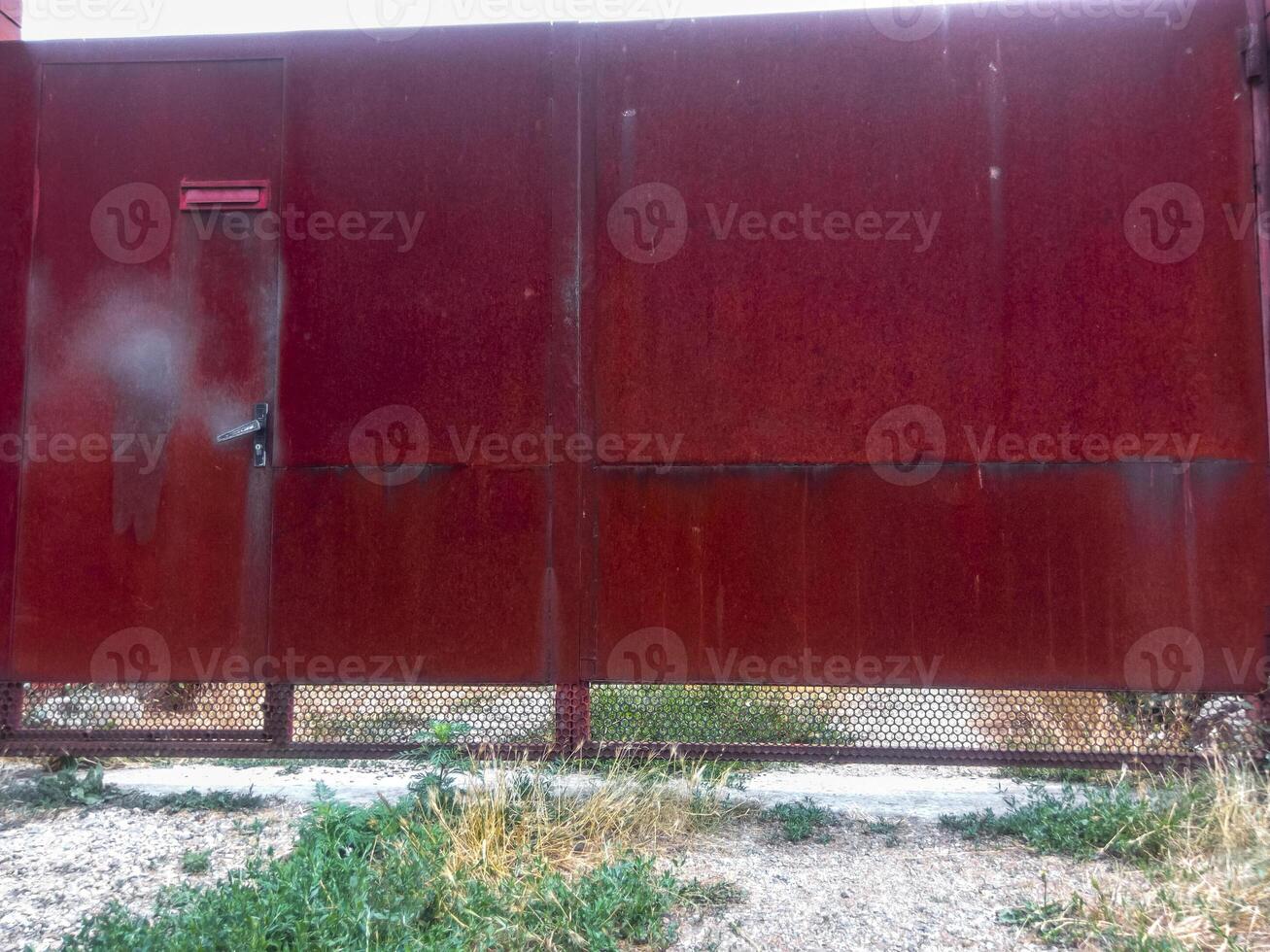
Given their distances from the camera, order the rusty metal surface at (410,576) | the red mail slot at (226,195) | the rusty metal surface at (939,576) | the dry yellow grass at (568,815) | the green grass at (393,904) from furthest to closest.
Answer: the red mail slot at (226,195), the rusty metal surface at (410,576), the rusty metal surface at (939,576), the dry yellow grass at (568,815), the green grass at (393,904)

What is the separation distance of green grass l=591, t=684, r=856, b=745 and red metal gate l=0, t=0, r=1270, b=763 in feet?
0.06

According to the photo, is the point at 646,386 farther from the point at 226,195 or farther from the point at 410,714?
the point at 226,195

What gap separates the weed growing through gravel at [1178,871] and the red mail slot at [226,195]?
376 centimetres

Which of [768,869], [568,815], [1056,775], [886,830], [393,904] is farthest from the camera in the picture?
[1056,775]

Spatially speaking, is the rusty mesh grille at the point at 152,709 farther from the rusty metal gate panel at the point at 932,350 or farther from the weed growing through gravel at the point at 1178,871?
the weed growing through gravel at the point at 1178,871

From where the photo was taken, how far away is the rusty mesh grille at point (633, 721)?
11.0 ft

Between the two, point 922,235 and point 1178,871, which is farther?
point 922,235

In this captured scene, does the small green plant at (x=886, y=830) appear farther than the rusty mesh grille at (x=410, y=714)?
No

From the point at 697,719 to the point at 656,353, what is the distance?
1.49 metres

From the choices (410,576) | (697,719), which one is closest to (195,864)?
(410,576)

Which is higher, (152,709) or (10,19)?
(10,19)

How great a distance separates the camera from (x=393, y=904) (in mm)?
2311

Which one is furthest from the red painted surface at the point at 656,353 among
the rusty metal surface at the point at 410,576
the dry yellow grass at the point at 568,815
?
the dry yellow grass at the point at 568,815

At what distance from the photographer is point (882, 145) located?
11.3 feet
